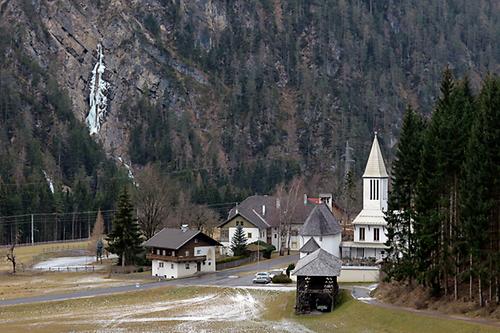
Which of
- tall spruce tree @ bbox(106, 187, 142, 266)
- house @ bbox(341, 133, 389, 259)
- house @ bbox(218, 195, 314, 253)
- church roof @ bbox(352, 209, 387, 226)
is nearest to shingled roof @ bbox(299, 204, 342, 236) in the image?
house @ bbox(341, 133, 389, 259)

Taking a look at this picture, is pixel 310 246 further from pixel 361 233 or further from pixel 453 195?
pixel 453 195

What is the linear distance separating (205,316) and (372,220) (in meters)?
31.0

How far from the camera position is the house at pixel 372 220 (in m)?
85.4

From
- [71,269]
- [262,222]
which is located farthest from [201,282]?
[262,222]

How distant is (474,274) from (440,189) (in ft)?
25.7

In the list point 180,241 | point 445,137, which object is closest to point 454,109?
point 445,137

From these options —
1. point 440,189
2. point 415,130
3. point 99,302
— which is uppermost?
point 415,130

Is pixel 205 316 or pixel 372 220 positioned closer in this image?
pixel 205 316

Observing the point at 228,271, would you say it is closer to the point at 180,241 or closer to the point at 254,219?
the point at 180,241

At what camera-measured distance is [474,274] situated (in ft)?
161

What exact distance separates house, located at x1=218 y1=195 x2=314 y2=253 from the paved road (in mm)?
11866

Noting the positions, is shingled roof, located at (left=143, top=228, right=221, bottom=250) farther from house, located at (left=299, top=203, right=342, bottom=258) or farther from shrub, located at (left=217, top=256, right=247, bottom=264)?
house, located at (left=299, top=203, right=342, bottom=258)

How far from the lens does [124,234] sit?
91688 mm

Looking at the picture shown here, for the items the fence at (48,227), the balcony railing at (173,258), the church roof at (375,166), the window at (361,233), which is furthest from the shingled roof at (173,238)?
the fence at (48,227)
